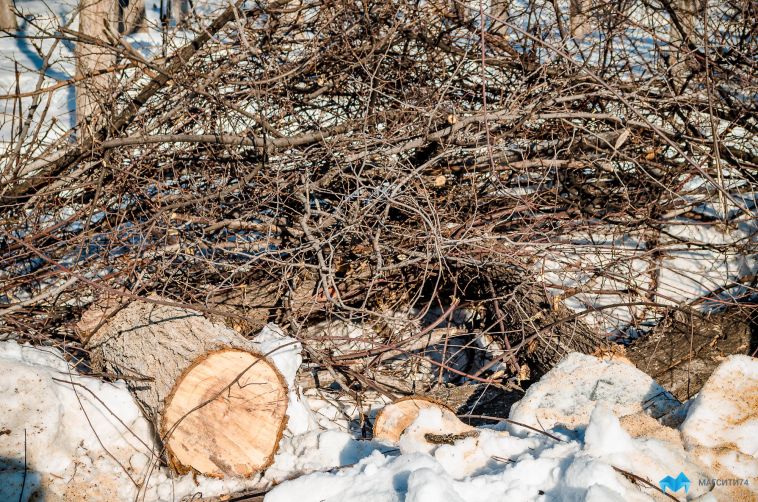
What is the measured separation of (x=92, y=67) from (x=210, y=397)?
357 cm

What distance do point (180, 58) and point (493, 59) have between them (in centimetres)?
210

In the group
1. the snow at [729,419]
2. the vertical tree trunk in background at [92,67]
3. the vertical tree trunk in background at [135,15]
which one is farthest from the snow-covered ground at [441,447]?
the vertical tree trunk in background at [135,15]

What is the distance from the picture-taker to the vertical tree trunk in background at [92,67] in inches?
158

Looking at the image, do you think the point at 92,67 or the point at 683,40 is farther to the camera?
the point at 92,67

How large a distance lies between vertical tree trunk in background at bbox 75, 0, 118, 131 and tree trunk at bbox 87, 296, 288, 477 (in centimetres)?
193

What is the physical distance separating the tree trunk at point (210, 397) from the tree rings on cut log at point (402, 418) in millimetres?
445

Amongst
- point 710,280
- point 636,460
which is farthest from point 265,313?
point 710,280

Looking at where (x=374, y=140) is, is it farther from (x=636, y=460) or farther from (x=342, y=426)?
(x=636, y=460)

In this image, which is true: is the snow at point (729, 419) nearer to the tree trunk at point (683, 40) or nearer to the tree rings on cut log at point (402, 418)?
the tree rings on cut log at point (402, 418)

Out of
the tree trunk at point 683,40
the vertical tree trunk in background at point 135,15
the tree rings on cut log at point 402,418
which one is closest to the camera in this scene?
the tree rings on cut log at point 402,418

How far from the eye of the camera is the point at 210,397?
8.79 feet

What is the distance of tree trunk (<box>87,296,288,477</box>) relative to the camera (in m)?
2.66

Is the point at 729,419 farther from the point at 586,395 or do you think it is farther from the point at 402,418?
the point at 402,418

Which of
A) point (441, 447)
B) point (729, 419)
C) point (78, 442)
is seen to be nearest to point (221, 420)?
point (78, 442)
